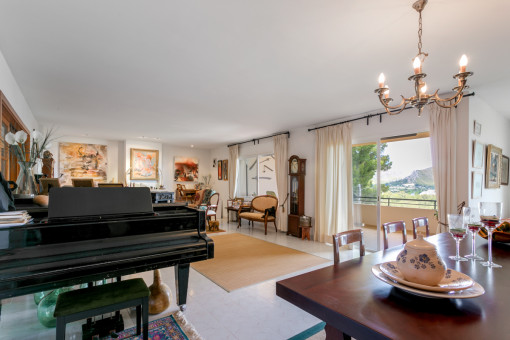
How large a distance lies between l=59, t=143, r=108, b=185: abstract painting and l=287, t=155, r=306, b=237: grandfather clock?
5.79 meters

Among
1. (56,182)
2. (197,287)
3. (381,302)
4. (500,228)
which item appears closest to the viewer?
(381,302)

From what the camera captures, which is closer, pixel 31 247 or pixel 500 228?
pixel 31 247

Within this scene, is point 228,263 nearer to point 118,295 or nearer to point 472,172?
point 118,295

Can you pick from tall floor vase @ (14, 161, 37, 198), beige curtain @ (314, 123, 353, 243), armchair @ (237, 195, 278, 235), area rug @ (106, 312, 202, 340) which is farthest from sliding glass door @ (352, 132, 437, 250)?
tall floor vase @ (14, 161, 37, 198)

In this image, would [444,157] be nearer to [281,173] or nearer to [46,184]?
[281,173]

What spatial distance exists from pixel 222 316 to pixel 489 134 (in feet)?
15.1

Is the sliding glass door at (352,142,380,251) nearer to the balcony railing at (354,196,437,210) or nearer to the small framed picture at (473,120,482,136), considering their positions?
the small framed picture at (473,120,482,136)

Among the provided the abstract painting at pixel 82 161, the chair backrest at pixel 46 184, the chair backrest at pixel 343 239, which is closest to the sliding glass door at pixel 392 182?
the chair backrest at pixel 343 239

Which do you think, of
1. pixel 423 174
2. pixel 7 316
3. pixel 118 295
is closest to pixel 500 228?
pixel 118 295

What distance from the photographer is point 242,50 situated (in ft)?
7.58

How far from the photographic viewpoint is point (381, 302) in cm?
93

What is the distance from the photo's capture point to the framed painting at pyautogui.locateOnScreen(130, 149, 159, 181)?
7812 millimetres

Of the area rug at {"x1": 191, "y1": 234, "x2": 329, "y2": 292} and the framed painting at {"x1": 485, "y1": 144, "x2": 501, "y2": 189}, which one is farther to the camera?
the framed painting at {"x1": 485, "y1": 144, "x2": 501, "y2": 189}

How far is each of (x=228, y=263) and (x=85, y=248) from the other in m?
2.45
